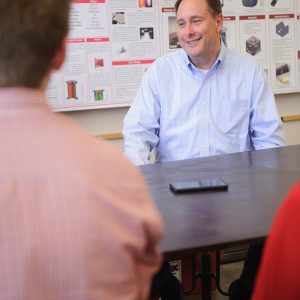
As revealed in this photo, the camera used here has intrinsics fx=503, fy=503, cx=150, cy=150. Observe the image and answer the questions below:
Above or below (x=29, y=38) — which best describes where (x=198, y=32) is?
above

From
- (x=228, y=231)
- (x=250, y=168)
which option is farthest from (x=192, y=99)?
(x=228, y=231)

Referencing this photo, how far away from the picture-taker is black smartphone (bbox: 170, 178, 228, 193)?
1.45 metres

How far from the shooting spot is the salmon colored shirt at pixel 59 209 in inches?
28.1

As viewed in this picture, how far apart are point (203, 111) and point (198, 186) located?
104 cm

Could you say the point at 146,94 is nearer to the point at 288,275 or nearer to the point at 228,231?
the point at 228,231

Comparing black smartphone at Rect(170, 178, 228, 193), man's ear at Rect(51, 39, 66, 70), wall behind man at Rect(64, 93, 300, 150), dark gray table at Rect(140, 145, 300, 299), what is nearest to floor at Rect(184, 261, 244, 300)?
wall behind man at Rect(64, 93, 300, 150)

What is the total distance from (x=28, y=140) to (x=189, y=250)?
1.50 ft

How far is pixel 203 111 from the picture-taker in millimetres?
2453

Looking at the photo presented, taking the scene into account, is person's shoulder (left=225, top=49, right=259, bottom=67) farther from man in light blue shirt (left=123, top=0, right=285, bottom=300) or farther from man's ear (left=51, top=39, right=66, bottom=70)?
man's ear (left=51, top=39, right=66, bottom=70)

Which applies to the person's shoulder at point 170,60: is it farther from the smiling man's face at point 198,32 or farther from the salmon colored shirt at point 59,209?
the salmon colored shirt at point 59,209

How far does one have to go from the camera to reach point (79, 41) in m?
2.99

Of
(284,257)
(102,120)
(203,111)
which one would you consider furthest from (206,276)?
(102,120)

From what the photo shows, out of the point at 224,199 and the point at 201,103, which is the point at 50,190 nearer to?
the point at 224,199

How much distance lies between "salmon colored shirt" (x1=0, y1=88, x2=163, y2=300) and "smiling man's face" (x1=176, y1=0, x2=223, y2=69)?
70.6 inches
